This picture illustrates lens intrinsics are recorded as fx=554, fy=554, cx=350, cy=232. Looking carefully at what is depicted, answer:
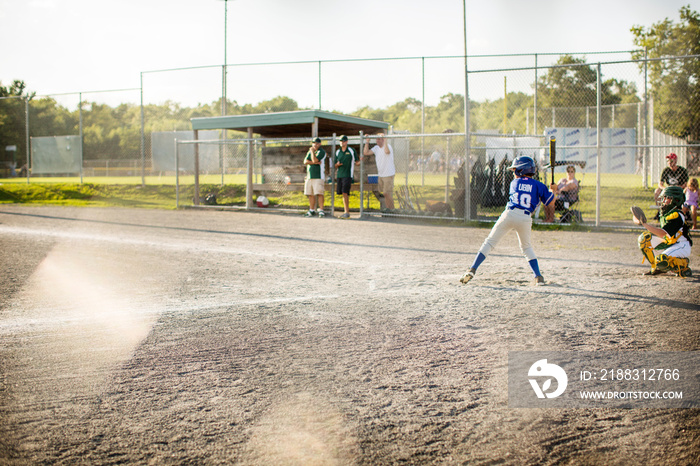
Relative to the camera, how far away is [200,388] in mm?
3648

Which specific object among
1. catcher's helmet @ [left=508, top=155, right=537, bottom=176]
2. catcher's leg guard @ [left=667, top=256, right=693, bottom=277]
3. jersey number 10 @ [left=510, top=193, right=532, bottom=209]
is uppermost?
catcher's helmet @ [left=508, top=155, right=537, bottom=176]

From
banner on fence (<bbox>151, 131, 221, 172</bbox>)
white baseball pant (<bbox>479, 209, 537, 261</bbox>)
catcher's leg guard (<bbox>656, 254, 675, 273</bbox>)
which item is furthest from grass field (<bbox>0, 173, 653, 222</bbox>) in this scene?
white baseball pant (<bbox>479, 209, 537, 261</bbox>)

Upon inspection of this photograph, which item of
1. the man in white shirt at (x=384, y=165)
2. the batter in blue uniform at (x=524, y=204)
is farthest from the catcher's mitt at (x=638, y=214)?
the man in white shirt at (x=384, y=165)

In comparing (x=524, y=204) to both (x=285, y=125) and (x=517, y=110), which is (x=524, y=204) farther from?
(x=517, y=110)

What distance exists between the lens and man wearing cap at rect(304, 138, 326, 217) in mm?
15344

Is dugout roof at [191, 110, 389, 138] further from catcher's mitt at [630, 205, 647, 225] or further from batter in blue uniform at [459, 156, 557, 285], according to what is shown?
catcher's mitt at [630, 205, 647, 225]

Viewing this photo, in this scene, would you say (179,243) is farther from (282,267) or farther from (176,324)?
(176,324)

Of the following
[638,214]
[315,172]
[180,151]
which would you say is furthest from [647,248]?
[180,151]

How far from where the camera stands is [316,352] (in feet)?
14.3

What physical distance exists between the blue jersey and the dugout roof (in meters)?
10.8

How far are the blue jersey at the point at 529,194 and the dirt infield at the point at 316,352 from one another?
0.99 meters

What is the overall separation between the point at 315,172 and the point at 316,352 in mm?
11581

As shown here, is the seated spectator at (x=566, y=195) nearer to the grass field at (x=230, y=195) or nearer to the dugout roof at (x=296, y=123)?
the grass field at (x=230, y=195)

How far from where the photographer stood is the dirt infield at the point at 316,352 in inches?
115
